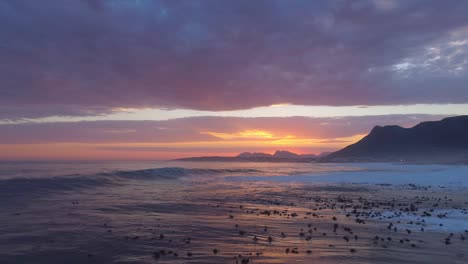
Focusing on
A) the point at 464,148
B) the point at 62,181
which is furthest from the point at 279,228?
the point at 464,148

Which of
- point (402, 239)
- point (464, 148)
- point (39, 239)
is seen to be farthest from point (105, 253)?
point (464, 148)

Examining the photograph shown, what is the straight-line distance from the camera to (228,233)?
16859mm

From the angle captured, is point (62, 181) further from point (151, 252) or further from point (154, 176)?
point (151, 252)

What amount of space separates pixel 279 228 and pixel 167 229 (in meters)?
5.25

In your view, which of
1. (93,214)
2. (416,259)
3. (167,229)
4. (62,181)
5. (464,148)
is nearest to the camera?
(416,259)

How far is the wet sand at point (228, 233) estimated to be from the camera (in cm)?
1285

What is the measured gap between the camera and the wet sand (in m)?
12.9

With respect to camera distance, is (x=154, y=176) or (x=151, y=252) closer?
(x=151, y=252)

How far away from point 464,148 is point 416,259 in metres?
216

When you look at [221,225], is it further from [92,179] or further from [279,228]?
[92,179]

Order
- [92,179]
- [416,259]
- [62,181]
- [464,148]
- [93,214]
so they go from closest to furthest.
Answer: [416,259], [93,214], [62,181], [92,179], [464,148]

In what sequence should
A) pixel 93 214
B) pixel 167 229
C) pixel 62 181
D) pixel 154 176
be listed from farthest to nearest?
pixel 154 176 < pixel 62 181 < pixel 93 214 < pixel 167 229

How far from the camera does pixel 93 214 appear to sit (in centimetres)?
2150

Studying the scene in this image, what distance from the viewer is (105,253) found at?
43.4 feet
